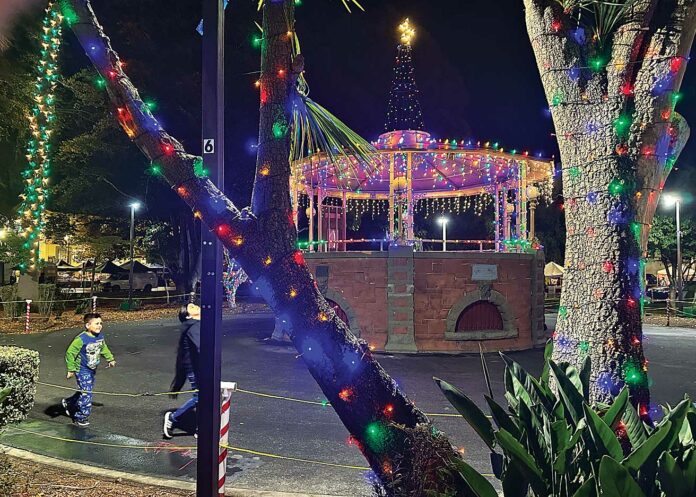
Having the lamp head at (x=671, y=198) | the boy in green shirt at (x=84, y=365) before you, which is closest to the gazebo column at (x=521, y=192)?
the lamp head at (x=671, y=198)

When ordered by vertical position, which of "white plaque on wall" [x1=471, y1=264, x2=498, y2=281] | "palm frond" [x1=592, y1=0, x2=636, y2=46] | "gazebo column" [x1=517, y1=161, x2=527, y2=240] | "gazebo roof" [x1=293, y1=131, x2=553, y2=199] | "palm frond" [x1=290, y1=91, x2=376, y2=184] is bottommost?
"white plaque on wall" [x1=471, y1=264, x2=498, y2=281]

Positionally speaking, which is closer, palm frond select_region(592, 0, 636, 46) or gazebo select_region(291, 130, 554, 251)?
palm frond select_region(592, 0, 636, 46)

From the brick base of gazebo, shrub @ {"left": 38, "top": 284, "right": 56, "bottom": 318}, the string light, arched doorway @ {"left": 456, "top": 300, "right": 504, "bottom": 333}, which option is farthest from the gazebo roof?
shrub @ {"left": 38, "top": 284, "right": 56, "bottom": 318}

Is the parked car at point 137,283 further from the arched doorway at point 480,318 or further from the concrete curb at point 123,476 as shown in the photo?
the concrete curb at point 123,476

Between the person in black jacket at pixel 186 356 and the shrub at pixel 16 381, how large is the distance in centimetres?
169

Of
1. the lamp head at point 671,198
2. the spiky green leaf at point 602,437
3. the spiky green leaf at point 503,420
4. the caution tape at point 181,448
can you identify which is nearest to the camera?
the spiky green leaf at point 602,437

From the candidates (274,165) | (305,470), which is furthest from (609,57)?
(305,470)

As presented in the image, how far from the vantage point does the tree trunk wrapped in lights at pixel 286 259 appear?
10.2 ft

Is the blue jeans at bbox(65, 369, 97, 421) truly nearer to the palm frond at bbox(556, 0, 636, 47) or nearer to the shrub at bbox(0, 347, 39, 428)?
the shrub at bbox(0, 347, 39, 428)

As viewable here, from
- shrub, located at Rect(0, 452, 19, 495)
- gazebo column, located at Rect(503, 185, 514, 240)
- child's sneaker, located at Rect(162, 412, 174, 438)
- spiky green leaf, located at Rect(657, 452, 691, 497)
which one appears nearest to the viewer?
spiky green leaf, located at Rect(657, 452, 691, 497)

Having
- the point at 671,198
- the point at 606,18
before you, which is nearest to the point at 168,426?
the point at 606,18

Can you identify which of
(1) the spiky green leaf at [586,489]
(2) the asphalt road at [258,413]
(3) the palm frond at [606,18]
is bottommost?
(2) the asphalt road at [258,413]

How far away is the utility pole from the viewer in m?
3.69

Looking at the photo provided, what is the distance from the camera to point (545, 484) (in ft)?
8.14
